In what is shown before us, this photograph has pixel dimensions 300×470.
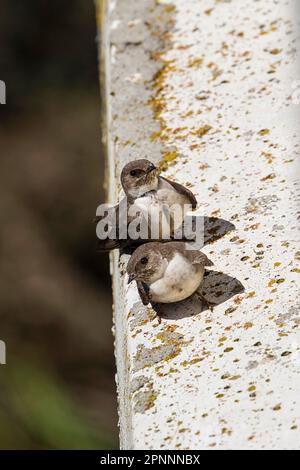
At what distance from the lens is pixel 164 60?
16.6 feet

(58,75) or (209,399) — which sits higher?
(58,75)

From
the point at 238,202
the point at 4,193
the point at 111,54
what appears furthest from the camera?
the point at 4,193

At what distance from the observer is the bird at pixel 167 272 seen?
3494mm

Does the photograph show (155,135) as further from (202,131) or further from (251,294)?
(251,294)

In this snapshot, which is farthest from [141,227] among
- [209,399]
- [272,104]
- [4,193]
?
[4,193]

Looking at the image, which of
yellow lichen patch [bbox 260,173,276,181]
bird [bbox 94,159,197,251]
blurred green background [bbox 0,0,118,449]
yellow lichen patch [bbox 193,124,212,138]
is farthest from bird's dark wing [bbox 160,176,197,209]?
blurred green background [bbox 0,0,118,449]

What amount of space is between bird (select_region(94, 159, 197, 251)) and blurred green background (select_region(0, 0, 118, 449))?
3.00 m

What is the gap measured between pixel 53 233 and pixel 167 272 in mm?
5815

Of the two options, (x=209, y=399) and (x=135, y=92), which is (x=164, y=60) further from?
(x=209, y=399)

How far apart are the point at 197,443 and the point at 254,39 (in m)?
2.75

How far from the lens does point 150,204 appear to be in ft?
13.5

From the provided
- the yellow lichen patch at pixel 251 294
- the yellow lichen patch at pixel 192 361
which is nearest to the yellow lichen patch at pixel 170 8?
the yellow lichen patch at pixel 251 294

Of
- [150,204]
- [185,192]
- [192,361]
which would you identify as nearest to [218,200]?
[185,192]

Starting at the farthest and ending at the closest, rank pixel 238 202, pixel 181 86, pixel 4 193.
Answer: pixel 4 193
pixel 181 86
pixel 238 202
